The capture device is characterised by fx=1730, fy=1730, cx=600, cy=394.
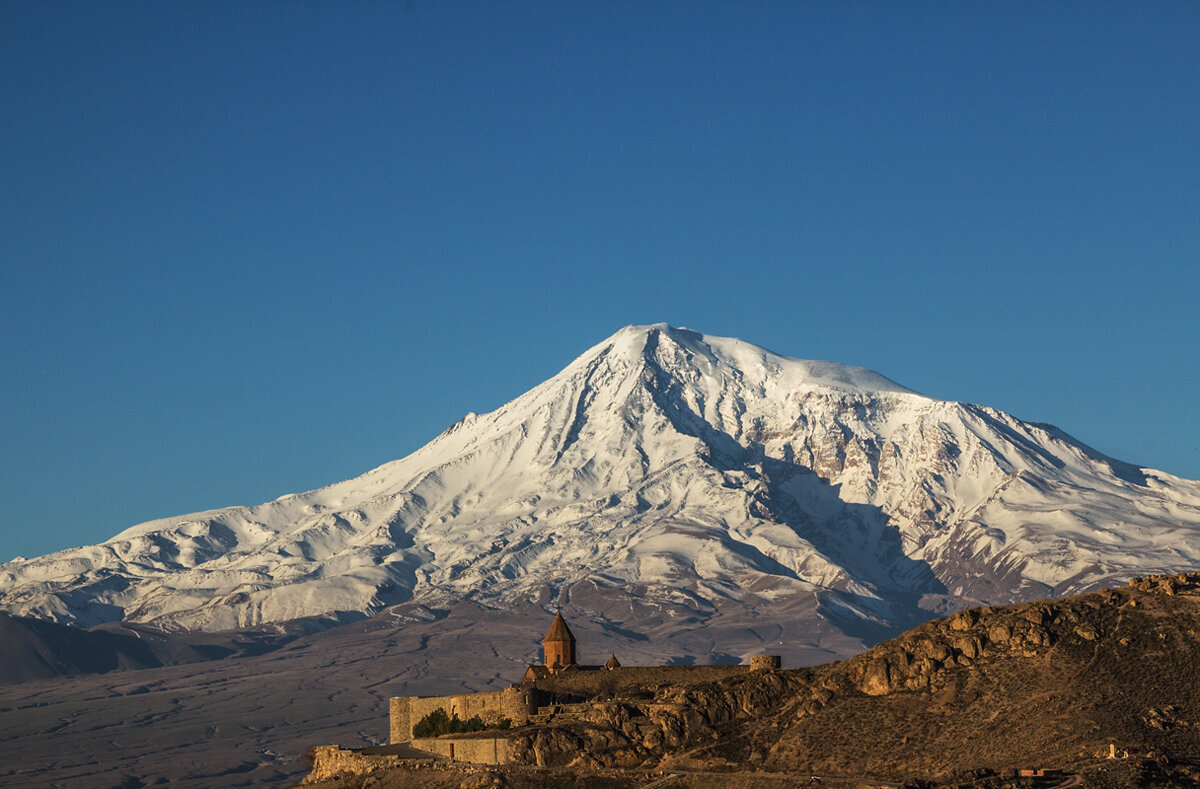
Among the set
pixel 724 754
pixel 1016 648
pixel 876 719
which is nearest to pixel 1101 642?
pixel 1016 648

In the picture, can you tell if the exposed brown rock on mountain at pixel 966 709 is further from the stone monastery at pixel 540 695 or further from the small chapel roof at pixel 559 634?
the small chapel roof at pixel 559 634

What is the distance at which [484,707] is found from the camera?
288 feet

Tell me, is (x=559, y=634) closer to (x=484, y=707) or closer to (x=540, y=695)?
(x=540, y=695)

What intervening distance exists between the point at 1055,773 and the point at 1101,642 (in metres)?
11.8

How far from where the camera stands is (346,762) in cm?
8606

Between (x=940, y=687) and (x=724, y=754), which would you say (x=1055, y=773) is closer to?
(x=940, y=687)

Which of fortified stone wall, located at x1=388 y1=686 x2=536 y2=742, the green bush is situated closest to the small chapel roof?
fortified stone wall, located at x1=388 y1=686 x2=536 y2=742

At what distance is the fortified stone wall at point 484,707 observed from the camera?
86.6 meters

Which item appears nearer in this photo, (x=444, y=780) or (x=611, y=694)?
→ (x=444, y=780)

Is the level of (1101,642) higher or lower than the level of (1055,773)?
higher

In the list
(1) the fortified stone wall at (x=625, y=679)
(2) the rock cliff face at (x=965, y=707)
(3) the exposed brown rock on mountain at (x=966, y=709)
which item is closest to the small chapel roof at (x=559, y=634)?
(1) the fortified stone wall at (x=625, y=679)

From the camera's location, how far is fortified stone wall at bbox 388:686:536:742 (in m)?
86.6

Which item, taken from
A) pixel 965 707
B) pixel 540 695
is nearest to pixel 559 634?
pixel 540 695

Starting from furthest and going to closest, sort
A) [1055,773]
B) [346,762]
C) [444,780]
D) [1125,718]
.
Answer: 1. [346,762]
2. [444,780]
3. [1125,718]
4. [1055,773]
